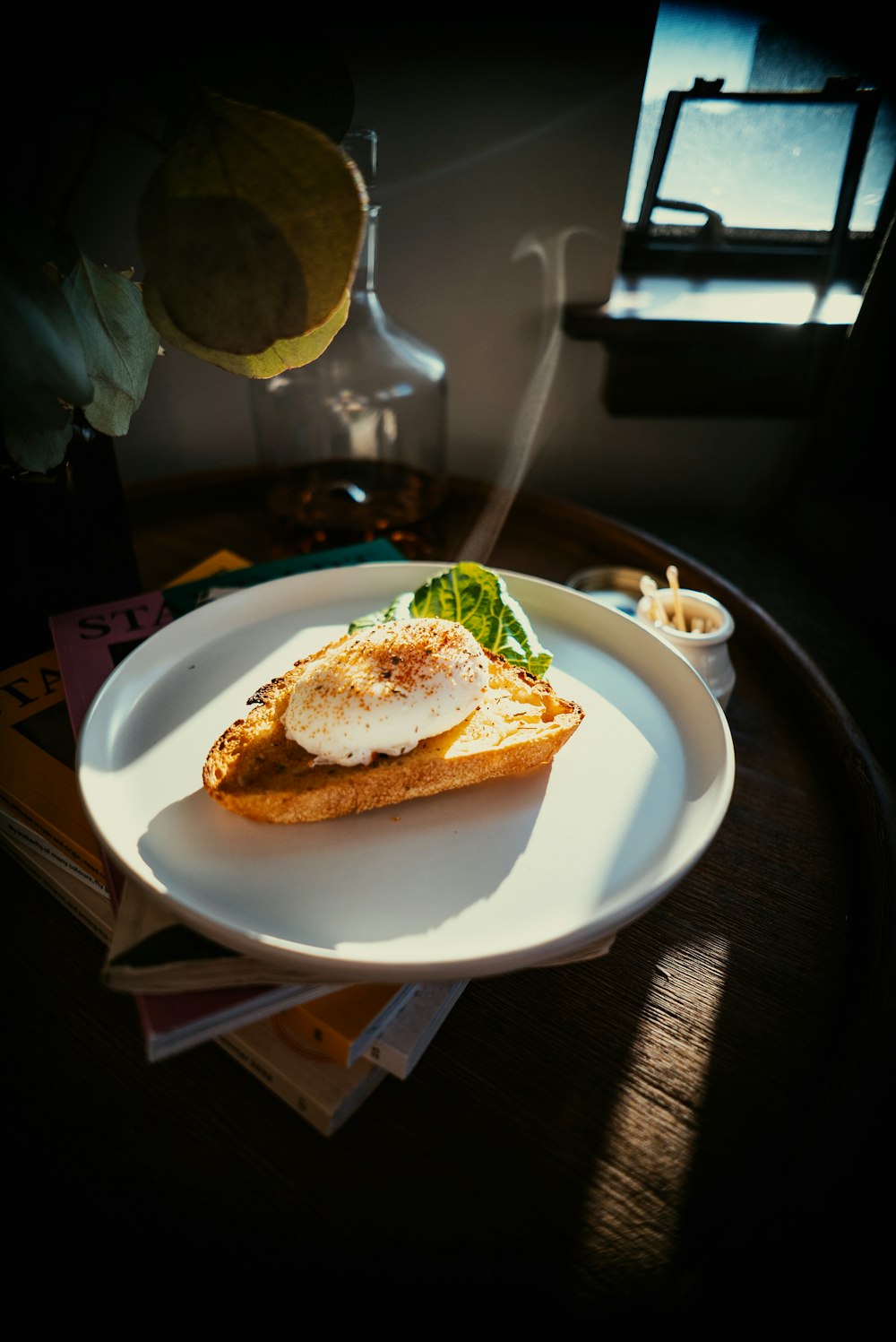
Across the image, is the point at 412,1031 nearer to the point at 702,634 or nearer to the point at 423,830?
the point at 423,830

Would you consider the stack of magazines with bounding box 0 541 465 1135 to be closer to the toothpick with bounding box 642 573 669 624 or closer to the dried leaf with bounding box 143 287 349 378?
the dried leaf with bounding box 143 287 349 378

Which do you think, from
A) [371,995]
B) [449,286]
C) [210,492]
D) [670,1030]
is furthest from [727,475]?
[371,995]

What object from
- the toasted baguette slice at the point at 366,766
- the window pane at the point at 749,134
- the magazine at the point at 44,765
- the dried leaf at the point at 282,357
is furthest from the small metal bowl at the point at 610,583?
the window pane at the point at 749,134

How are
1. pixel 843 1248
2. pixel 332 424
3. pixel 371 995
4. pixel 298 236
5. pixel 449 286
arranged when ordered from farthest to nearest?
pixel 449 286 < pixel 332 424 < pixel 843 1248 < pixel 371 995 < pixel 298 236

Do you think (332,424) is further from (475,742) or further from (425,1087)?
(425,1087)

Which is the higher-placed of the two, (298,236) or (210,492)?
(298,236)

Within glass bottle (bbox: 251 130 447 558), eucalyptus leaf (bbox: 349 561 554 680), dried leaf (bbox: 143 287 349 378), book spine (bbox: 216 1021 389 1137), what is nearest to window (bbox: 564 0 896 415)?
glass bottle (bbox: 251 130 447 558)

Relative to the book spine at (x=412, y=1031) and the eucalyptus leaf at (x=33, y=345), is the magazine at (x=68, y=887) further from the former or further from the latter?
the eucalyptus leaf at (x=33, y=345)
